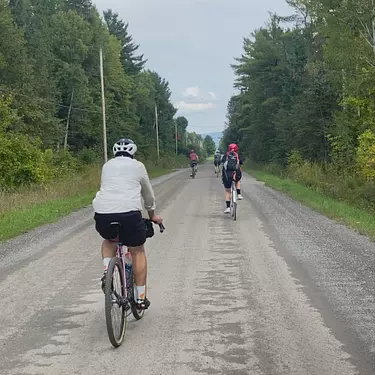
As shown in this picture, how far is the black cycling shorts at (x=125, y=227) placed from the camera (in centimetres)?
506

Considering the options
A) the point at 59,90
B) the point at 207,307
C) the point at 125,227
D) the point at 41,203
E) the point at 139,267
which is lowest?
the point at 207,307

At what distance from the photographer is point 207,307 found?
6.07 meters

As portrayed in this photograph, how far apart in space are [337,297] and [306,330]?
1324 millimetres

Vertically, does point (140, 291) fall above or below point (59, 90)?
below

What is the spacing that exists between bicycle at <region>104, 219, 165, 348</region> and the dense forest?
1951cm

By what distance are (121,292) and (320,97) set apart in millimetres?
30346

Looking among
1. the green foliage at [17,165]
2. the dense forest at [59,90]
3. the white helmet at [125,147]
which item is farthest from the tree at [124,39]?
the white helmet at [125,147]

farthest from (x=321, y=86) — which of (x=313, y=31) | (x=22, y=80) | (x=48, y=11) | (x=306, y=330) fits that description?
(x=48, y=11)

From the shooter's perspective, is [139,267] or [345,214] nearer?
[139,267]

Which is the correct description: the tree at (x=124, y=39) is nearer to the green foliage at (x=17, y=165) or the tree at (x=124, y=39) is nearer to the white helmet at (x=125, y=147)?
the green foliage at (x=17, y=165)

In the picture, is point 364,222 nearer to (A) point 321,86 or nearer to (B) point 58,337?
(B) point 58,337

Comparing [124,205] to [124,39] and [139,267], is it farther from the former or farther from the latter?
[124,39]

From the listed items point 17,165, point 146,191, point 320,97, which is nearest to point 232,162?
point 146,191

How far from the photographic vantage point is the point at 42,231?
12703mm
